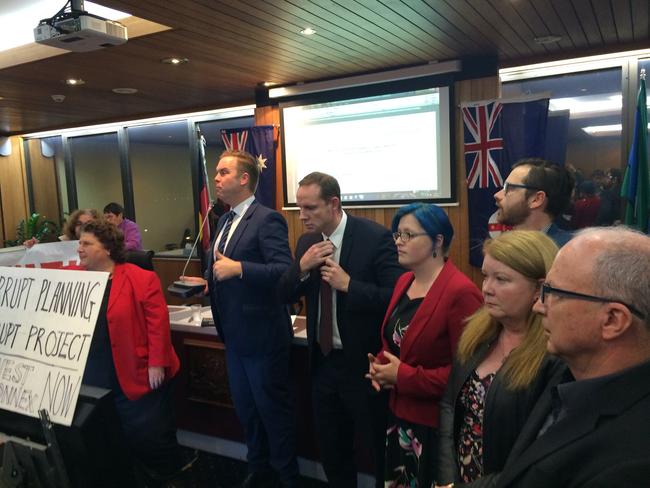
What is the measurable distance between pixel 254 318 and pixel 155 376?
0.51 metres

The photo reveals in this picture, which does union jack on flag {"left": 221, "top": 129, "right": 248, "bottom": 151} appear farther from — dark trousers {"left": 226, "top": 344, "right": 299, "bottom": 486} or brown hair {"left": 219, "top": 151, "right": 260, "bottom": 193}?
dark trousers {"left": 226, "top": 344, "right": 299, "bottom": 486}

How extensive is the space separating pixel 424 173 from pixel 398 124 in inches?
19.9

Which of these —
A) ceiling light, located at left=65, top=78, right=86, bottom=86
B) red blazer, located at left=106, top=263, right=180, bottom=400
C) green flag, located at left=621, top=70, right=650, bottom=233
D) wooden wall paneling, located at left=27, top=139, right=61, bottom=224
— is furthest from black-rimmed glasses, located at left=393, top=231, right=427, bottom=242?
wooden wall paneling, located at left=27, top=139, right=61, bottom=224

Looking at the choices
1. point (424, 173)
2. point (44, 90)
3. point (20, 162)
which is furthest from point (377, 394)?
point (20, 162)

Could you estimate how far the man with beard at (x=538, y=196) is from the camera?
2.17 m

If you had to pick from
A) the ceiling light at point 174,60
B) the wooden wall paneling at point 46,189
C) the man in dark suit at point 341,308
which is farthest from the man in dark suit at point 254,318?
the wooden wall paneling at point 46,189

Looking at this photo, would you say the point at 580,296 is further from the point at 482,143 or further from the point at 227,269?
the point at 482,143

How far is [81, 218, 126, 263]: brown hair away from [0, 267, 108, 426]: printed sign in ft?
2.39

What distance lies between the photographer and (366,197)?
4.91 meters

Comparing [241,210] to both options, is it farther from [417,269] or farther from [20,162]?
[20,162]

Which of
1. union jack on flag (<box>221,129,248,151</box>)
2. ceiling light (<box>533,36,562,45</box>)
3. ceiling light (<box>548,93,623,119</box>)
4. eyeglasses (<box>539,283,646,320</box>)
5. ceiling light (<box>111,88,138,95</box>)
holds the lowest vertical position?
eyeglasses (<box>539,283,646,320</box>)

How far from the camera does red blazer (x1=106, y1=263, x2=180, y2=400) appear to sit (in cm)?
229

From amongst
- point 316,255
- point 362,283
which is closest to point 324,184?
point 316,255

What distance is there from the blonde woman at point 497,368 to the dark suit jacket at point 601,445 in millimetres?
342
